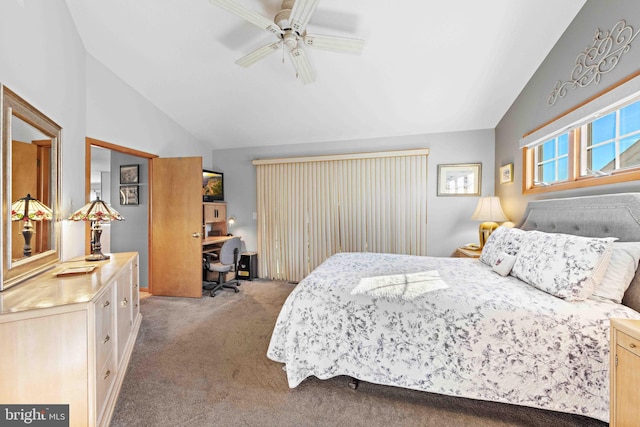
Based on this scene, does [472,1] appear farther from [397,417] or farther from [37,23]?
[37,23]

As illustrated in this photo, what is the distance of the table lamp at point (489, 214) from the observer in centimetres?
320

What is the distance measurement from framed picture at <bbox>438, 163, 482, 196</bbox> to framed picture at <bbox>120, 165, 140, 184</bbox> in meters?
4.39

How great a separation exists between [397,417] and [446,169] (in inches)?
126

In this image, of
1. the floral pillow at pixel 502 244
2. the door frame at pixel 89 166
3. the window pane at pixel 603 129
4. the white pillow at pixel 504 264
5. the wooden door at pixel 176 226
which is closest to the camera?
the window pane at pixel 603 129

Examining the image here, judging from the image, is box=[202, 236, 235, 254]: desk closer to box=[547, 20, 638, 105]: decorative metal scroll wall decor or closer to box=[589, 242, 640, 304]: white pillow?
box=[589, 242, 640, 304]: white pillow

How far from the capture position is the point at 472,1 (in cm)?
209

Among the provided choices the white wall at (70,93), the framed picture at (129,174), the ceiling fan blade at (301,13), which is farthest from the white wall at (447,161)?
the framed picture at (129,174)

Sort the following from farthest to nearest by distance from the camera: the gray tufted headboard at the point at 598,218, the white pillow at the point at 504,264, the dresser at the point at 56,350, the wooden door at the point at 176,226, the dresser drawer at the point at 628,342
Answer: the wooden door at the point at 176,226 < the white pillow at the point at 504,264 < the gray tufted headboard at the point at 598,218 < the dresser at the point at 56,350 < the dresser drawer at the point at 628,342

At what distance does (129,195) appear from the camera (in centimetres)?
393

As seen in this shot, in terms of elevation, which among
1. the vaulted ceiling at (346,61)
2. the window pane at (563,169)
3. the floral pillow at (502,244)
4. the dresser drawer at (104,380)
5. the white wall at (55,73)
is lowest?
the dresser drawer at (104,380)

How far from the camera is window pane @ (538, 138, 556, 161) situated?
2.62m

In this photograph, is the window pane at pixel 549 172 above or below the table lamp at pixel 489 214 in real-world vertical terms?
above

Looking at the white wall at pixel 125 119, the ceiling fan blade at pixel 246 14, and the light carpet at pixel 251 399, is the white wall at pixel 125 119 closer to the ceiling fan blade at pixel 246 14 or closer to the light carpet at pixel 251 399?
the ceiling fan blade at pixel 246 14

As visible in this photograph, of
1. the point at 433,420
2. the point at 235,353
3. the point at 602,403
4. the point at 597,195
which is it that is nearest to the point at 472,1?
the point at 597,195
